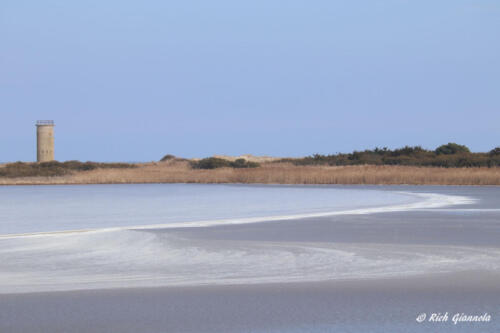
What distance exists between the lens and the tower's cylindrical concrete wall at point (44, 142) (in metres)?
82.5

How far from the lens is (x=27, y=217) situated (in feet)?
57.9

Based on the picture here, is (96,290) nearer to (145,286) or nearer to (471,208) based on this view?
(145,286)

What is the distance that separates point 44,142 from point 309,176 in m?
52.8

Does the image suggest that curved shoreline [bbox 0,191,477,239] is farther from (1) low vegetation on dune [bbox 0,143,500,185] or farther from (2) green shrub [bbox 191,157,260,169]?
(2) green shrub [bbox 191,157,260,169]

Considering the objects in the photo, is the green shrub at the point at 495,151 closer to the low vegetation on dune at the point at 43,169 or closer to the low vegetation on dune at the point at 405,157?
the low vegetation on dune at the point at 405,157

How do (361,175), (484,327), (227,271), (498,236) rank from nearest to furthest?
(484,327) → (227,271) → (498,236) → (361,175)

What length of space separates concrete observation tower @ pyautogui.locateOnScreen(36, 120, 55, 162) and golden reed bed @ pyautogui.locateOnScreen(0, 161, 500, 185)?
3569 centimetres

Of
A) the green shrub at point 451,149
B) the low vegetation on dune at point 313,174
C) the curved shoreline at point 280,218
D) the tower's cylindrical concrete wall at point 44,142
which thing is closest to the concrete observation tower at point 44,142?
the tower's cylindrical concrete wall at point 44,142

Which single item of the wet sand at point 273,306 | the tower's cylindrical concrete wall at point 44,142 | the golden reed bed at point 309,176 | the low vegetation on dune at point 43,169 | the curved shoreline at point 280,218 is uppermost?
the tower's cylindrical concrete wall at point 44,142

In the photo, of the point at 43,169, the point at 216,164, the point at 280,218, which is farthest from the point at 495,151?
the point at 280,218

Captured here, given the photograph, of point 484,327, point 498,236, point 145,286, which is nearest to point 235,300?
point 145,286

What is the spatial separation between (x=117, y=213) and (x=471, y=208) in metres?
9.26

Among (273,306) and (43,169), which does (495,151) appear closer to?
(43,169)

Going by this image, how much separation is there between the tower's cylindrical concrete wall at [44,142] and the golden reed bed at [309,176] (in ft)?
117
